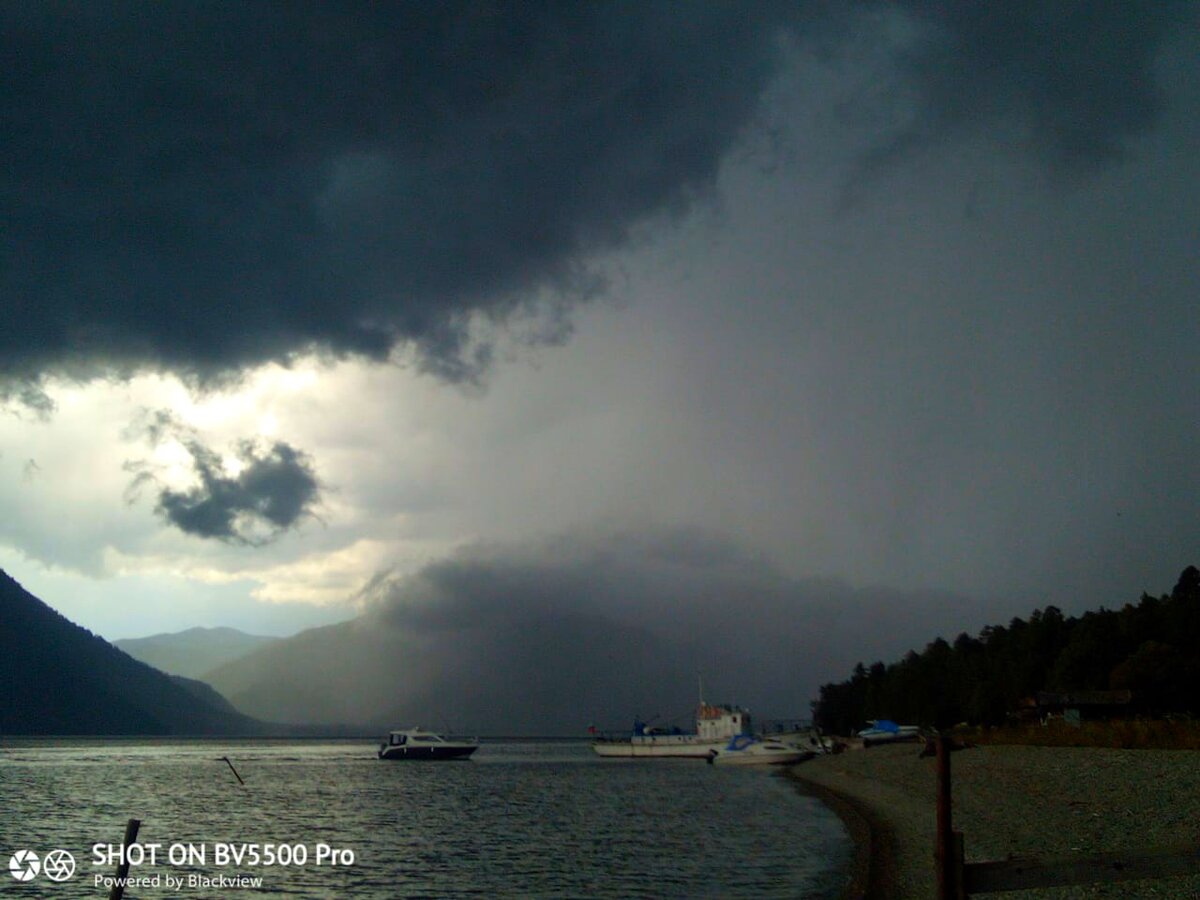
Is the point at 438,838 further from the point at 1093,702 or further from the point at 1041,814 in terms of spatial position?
the point at 1093,702

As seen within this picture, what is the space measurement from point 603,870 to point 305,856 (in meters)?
14.0

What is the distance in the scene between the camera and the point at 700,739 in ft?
510

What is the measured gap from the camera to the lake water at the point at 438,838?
32.3 m

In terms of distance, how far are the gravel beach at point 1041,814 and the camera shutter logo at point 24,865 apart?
3065 centimetres

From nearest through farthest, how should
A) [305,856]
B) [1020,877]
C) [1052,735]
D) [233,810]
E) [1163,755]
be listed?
[1020,877], [305,856], [1163,755], [233,810], [1052,735]

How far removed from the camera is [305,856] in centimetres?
3966

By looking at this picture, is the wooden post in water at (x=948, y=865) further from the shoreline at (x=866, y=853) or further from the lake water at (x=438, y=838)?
the lake water at (x=438, y=838)

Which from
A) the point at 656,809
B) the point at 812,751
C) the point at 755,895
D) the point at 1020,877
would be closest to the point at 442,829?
the point at 656,809

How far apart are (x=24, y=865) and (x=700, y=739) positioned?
426ft

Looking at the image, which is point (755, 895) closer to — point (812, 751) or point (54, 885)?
point (54, 885)

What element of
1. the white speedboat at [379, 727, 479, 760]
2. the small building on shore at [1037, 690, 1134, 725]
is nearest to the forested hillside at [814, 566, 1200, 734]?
the small building on shore at [1037, 690, 1134, 725]

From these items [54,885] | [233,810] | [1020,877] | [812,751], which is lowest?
[812,751]

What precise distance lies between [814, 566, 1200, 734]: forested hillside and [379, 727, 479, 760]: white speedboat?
80.3m

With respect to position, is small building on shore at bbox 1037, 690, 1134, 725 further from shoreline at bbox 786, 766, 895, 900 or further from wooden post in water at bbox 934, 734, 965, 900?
wooden post in water at bbox 934, 734, 965, 900
